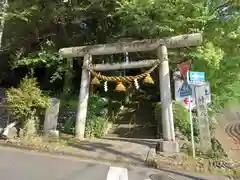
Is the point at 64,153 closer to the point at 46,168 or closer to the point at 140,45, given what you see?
the point at 46,168

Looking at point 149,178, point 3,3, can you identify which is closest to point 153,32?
point 149,178

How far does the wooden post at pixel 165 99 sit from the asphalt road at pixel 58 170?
1.65 m

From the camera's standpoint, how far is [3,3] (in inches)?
426

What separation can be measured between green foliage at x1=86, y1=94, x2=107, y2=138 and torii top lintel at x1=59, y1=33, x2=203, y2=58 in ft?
7.03

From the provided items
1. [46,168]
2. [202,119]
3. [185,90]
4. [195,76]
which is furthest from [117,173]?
[195,76]

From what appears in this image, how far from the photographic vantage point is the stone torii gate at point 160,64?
9016 mm

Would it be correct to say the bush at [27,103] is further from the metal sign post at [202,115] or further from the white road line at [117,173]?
the metal sign post at [202,115]

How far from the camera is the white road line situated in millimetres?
6874

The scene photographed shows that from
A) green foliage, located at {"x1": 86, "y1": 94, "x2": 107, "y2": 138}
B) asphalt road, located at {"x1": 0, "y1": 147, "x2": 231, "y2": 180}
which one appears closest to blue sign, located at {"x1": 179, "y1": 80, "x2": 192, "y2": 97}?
asphalt road, located at {"x1": 0, "y1": 147, "x2": 231, "y2": 180}

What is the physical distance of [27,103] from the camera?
32.6ft

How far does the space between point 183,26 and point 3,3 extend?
6.19 metres

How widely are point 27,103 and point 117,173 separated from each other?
13.9 feet

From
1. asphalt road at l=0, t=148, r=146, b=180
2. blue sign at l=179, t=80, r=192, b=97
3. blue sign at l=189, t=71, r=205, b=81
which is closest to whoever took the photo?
asphalt road at l=0, t=148, r=146, b=180

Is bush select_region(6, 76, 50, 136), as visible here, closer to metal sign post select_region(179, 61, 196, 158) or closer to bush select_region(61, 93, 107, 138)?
bush select_region(61, 93, 107, 138)
